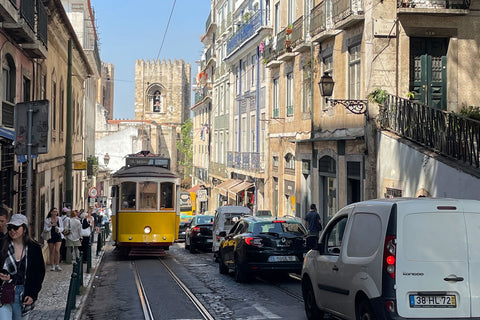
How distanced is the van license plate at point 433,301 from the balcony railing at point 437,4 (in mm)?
12570

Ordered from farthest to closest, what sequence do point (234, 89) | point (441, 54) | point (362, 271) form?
1. point (234, 89)
2. point (441, 54)
3. point (362, 271)

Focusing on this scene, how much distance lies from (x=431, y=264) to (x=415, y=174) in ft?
29.5

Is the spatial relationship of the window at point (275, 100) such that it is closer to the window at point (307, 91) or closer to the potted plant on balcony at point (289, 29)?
the potted plant on balcony at point (289, 29)

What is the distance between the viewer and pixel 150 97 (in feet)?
359

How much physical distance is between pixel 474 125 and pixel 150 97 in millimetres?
97188

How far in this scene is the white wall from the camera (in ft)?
45.6

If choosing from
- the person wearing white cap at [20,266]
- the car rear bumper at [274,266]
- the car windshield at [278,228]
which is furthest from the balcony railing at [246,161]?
the person wearing white cap at [20,266]

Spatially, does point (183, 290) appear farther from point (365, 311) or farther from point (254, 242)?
point (365, 311)

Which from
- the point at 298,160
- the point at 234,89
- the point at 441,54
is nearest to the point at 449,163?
the point at 441,54

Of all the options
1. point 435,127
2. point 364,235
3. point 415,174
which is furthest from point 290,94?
point 364,235

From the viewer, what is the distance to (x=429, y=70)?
764 inches

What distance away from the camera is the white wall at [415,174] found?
1389cm

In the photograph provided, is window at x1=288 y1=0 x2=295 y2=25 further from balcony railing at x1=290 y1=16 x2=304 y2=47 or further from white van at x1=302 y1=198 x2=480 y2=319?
white van at x1=302 y1=198 x2=480 y2=319

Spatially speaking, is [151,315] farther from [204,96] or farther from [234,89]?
[204,96]
